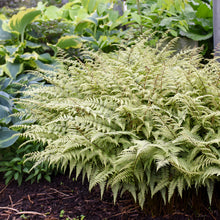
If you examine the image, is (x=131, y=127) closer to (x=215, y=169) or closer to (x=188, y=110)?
(x=188, y=110)

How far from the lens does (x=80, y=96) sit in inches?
96.4

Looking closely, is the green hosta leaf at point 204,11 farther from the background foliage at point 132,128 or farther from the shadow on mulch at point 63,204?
the shadow on mulch at point 63,204

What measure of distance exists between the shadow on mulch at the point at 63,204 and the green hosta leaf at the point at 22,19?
237cm

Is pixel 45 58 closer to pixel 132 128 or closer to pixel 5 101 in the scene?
pixel 5 101

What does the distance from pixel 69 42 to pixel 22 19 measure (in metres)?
0.78

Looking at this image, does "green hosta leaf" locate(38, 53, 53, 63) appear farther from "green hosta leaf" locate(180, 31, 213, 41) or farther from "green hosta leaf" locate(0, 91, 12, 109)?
"green hosta leaf" locate(180, 31, 213, 41)

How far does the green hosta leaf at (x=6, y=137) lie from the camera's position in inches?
102

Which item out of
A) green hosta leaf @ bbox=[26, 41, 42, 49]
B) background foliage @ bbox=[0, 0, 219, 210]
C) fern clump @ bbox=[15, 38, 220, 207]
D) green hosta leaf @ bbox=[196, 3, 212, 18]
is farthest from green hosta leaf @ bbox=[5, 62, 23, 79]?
green hosta leaf @ bbox=[196, 3, 212, 18]

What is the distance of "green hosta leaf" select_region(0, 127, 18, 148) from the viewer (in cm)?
259

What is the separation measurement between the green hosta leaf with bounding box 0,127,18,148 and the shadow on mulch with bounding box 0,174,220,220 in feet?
1.41

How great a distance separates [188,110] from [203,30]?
2924 millimetres

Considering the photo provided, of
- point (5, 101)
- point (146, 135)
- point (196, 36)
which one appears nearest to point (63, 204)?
point (146, 135)

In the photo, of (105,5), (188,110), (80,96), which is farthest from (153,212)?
(105,5)

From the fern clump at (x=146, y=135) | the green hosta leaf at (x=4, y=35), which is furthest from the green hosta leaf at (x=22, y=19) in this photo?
the fern clump at (x=146, y=135)
